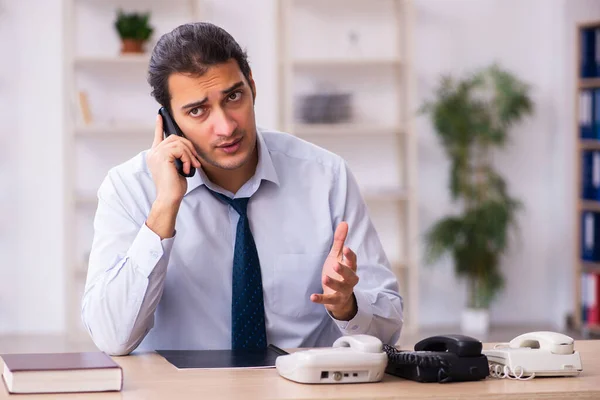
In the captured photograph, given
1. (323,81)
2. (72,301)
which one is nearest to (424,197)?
(323,81)

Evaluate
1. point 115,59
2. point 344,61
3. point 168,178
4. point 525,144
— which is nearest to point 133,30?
point 115,59

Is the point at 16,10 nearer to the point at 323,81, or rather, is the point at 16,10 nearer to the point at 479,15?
the point at 323,81

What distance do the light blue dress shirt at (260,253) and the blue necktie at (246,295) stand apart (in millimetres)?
32

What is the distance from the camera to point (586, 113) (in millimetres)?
5746

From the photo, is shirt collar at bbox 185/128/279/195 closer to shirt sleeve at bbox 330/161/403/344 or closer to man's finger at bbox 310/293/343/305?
shirt sleeve at bbox 330/161/403/344

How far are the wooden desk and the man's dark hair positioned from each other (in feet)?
2.59

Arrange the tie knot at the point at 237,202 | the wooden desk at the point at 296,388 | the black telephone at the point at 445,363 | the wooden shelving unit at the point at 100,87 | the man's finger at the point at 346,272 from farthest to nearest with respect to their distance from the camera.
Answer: the wooden shelving unit at the point at 100,87
the tie knot at the point at 237,202
the man's finger at the point at 346,272
the black telephone at the point at 445,363
the wooden desk at the point at 296,388

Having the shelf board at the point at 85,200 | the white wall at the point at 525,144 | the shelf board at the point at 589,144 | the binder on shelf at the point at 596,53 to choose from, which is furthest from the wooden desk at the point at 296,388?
the white wall at the point at 525,144

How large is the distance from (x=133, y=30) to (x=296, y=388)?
450 cm

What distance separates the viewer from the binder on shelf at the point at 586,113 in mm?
5707

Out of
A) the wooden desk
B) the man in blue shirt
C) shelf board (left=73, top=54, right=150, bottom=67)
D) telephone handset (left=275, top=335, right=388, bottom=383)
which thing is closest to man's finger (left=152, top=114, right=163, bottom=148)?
the man in blue shirt

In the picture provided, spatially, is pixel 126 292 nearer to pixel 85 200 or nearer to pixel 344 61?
pixel 85 200

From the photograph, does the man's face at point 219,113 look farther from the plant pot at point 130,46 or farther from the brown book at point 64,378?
the plant pot at point 130,46

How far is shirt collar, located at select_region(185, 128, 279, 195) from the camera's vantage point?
88.4 inches
